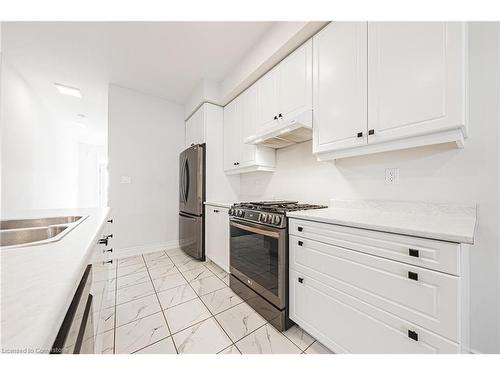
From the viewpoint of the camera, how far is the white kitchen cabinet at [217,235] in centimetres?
229

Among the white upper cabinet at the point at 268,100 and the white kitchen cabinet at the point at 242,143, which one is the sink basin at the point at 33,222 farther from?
the white upper cabinet at the point at 268,100

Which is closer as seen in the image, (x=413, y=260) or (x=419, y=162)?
(x=413, y=260)

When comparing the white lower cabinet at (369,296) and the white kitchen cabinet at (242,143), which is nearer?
the white lower cabinet at (369,296)

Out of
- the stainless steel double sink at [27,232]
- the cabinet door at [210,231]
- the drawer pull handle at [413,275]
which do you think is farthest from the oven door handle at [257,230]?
the stainless steel double sink at [27,232]

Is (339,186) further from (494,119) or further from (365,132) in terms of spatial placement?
(494,119)

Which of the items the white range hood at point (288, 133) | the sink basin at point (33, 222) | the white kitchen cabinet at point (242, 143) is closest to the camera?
the sink basin at point (33, 222)

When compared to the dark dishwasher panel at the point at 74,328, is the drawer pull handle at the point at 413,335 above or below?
below

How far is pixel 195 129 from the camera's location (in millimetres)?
3129

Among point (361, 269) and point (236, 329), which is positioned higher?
point (361, 269)

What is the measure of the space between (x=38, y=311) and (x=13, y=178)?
3.65 metres

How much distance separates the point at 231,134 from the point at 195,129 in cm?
75

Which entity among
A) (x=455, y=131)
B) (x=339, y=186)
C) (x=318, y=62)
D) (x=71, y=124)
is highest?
(x=71, y=124)

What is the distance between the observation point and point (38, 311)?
32 cm
